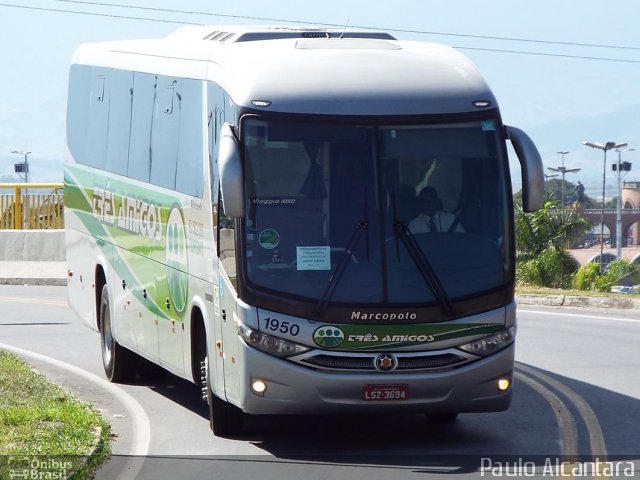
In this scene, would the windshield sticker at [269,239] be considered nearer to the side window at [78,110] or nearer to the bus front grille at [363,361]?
the bus front grille at [363,361]

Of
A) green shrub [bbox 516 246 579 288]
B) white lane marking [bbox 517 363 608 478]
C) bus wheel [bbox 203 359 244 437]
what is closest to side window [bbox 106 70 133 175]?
bus wheel [bbox 203 359 244 437]

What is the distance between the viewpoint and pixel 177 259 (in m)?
12.8

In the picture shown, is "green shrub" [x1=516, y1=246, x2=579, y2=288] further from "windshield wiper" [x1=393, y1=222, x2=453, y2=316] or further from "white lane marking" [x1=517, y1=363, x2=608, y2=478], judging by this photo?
"windshield wiper" [x1=393, y1=222, x2=453, y2=316]

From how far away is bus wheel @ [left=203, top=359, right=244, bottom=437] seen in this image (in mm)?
11609

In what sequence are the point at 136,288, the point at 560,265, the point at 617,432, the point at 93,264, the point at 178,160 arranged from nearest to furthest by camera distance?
the point at 617,432, the point at 178,160, the point at 136,288, the point at 93,264, the point at 560,265

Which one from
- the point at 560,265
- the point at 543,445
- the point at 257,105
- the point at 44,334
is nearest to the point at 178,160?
the point at 257,105

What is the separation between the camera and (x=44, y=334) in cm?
2039

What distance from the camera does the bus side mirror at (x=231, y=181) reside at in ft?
34.0

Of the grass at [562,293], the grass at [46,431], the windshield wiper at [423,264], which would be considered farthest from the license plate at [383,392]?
the grass at [562,293]

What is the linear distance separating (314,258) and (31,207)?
71.6 ft

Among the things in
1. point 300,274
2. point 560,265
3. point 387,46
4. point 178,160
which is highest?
point 387,46

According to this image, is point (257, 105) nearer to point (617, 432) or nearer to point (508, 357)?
point (508, 357)

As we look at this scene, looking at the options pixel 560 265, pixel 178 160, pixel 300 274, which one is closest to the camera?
pixel 300 274

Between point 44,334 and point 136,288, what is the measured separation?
20.9ft
